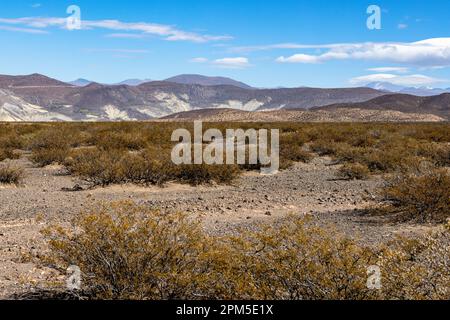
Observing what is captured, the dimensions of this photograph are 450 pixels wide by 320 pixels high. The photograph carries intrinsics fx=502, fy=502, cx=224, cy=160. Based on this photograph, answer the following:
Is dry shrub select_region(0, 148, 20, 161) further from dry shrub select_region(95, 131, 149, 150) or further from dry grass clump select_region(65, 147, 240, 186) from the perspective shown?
dry grass clump select_region(65, 147, 240, 186)

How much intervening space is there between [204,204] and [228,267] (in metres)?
6.66

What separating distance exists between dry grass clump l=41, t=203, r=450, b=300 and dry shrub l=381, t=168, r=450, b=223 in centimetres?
454

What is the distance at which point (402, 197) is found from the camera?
9.66 meters

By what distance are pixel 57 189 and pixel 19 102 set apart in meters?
157

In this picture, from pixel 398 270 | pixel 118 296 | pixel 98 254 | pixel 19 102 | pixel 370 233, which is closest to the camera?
pixel 398 270

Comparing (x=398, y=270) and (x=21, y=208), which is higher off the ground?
(x=398, y=270)

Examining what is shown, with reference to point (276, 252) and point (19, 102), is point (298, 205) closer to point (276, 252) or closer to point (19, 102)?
point (276, 252)

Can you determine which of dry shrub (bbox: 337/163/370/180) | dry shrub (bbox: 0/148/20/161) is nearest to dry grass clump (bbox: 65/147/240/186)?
dry shrub (bbox: 337/163/370/180)

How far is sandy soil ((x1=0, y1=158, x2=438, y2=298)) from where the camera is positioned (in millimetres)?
7547

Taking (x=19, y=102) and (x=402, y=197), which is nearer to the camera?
(x=402, y=197)

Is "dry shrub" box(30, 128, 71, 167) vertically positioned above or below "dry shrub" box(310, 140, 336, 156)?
above

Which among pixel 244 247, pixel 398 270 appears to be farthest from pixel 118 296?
pixel 398 270

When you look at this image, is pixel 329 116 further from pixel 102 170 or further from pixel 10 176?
pixel 10 176

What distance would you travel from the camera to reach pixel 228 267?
464 centimetres
